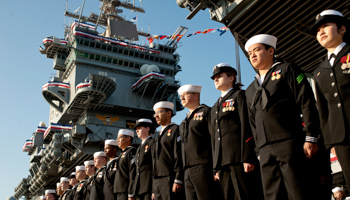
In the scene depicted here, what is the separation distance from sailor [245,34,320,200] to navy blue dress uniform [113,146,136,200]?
371 centimetres

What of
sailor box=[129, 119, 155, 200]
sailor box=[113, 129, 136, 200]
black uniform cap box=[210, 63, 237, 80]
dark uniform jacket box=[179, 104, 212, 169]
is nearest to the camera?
black uniform cap box=[210, 63, 237, 80]

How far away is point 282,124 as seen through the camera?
11.5ft

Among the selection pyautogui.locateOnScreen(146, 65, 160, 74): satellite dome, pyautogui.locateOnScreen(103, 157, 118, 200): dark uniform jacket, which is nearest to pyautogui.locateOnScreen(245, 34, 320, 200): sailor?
pyautogui.locateOnScreen(103, 157, 118, 200): dark uniform jacket

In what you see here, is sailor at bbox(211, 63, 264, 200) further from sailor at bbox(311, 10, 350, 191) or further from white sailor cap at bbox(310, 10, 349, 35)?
white sailor cap at bbox(310, 10, 349, 35)

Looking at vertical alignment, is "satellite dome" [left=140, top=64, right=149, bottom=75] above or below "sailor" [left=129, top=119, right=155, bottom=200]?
above

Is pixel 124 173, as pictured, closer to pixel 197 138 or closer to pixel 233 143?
pixel 197 138

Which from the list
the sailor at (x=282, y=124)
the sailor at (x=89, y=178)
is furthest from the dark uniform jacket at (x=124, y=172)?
the sailor at (x=282, y=124)

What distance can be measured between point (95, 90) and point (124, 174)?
20123mm

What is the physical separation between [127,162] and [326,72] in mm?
4716

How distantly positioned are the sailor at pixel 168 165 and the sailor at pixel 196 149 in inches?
9.5

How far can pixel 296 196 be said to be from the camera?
3.21 metres

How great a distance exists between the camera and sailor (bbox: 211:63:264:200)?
4.05 meters

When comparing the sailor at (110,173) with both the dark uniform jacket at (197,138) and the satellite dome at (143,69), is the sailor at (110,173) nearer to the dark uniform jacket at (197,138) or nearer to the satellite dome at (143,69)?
the dark uniform jacket at (197,138)

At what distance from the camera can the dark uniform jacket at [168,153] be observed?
5559 mm
